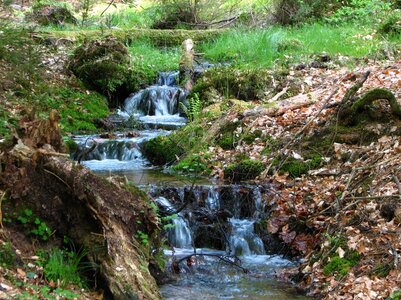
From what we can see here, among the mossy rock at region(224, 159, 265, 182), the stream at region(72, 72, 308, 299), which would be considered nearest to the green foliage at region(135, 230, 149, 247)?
the stream at region(72, 72, 308, 299)

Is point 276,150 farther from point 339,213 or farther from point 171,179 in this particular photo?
point 339,213

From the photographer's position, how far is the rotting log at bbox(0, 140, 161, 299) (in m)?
5.04

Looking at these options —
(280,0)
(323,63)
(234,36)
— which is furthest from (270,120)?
(280,0)

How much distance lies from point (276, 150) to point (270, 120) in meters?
0.93

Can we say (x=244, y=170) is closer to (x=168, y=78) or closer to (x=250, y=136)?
(x=250, y=136)

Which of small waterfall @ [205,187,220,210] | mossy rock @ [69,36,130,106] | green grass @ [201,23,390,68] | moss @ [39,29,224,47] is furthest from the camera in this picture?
moss @ [39,29,224,47]

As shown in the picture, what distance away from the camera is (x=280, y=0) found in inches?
752

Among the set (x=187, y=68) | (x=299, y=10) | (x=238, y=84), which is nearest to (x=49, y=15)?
(x=187, y=68)

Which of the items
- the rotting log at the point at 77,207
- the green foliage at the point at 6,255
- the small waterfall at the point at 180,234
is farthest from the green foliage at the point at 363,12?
the green foliage at the point at 6,255

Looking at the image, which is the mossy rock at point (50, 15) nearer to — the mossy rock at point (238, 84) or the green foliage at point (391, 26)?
the mossy rock at point (238, 84)

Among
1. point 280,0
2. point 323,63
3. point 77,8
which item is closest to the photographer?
point 323,63

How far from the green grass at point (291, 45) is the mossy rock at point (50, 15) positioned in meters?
5.93

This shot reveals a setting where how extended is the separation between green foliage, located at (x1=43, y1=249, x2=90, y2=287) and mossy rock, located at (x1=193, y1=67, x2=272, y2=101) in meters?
7.01

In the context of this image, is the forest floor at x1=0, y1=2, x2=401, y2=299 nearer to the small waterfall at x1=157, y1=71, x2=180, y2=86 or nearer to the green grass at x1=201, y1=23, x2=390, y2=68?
the green grass at x1=201, y1=23, x2=390, y2=68
